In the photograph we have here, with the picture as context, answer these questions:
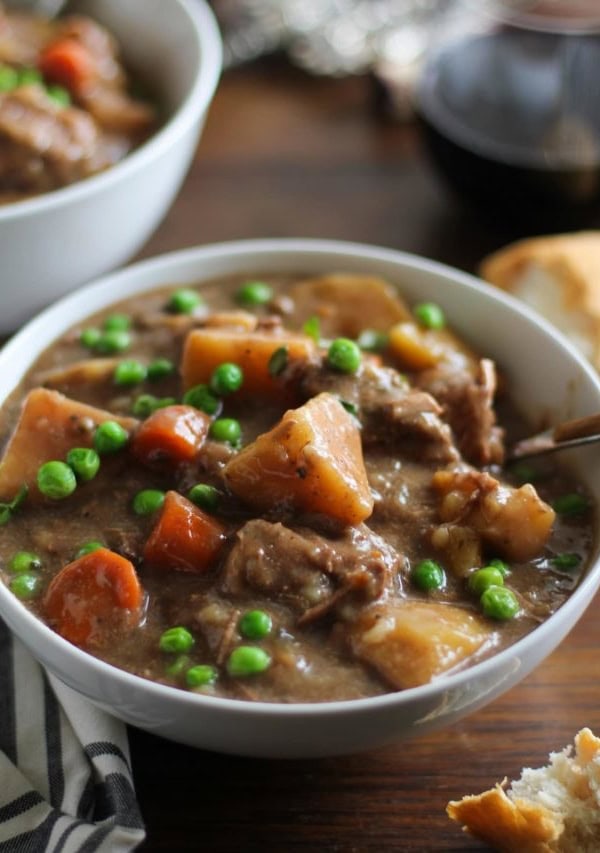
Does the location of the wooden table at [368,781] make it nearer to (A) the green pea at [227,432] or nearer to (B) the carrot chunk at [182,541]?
(B) the carrot chunk at [182,541]

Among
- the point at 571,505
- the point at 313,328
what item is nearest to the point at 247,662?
the point at 571,505

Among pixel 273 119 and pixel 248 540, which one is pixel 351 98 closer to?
pixel 273 119

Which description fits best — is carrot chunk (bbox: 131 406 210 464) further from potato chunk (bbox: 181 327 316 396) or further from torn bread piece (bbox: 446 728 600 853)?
torn bread piece (bbox: 446 728 600 853)

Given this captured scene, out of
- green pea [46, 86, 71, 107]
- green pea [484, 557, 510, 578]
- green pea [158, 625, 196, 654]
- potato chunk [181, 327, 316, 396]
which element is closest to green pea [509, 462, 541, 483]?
green pea [484, 557, 510, 578]

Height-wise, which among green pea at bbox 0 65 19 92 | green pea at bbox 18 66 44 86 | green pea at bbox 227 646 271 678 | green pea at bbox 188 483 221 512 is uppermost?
green pea at bbox 0 65 19 92

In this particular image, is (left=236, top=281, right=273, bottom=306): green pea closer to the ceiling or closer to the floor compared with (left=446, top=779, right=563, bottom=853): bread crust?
closer to the ceiling

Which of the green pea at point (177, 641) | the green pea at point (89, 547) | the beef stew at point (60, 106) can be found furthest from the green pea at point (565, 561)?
the beef stew at point (60, 106)
